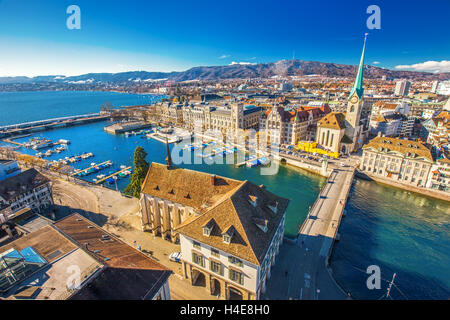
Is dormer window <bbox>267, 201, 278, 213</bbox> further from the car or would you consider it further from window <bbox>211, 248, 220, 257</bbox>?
the car

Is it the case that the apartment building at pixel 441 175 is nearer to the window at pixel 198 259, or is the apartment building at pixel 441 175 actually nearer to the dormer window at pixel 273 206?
the dormer window at pixel 273 206

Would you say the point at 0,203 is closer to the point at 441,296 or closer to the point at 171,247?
the point at 171,247

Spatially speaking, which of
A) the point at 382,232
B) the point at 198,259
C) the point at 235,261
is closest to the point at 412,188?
the point at 382,232

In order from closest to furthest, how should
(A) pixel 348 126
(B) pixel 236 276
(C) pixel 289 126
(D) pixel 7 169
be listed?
(B) pixel 236 276
(D) pixel 7 169
(A) pixel 348 126
(C) pixel 289 126

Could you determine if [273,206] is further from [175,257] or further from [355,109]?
[355,109]

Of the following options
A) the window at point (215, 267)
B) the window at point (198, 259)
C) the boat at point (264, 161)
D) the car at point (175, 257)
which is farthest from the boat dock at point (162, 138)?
the window at point (215, 267)
